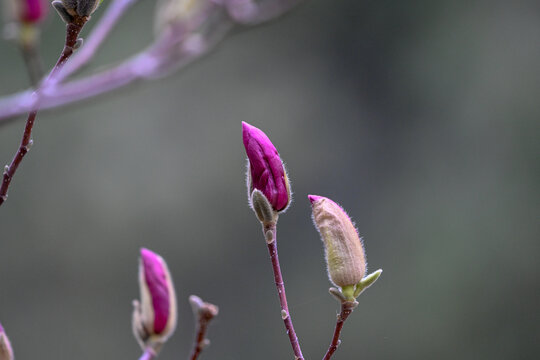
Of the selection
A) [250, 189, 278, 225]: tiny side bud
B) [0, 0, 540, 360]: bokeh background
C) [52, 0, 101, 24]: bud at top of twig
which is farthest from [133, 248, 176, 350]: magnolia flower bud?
[0, 0, 540, 360]: bokeh background

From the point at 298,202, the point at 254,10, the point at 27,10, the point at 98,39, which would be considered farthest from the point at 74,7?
the point at 298,202

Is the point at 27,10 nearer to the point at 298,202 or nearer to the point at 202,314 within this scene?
the point at 202,314

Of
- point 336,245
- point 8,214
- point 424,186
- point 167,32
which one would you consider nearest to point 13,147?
point 8,214

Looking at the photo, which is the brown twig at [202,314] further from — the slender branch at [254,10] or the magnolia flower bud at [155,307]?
the slender branch at [254,10]

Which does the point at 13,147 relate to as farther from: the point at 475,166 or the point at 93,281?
the point at 475,166

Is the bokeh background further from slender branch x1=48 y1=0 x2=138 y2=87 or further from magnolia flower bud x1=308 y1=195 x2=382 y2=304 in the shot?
magnolia flower bud x1=308 y1=195 x2=382 y2=304

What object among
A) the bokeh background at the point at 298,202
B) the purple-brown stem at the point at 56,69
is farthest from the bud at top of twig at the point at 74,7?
the bokeh background at the point at 298,202
